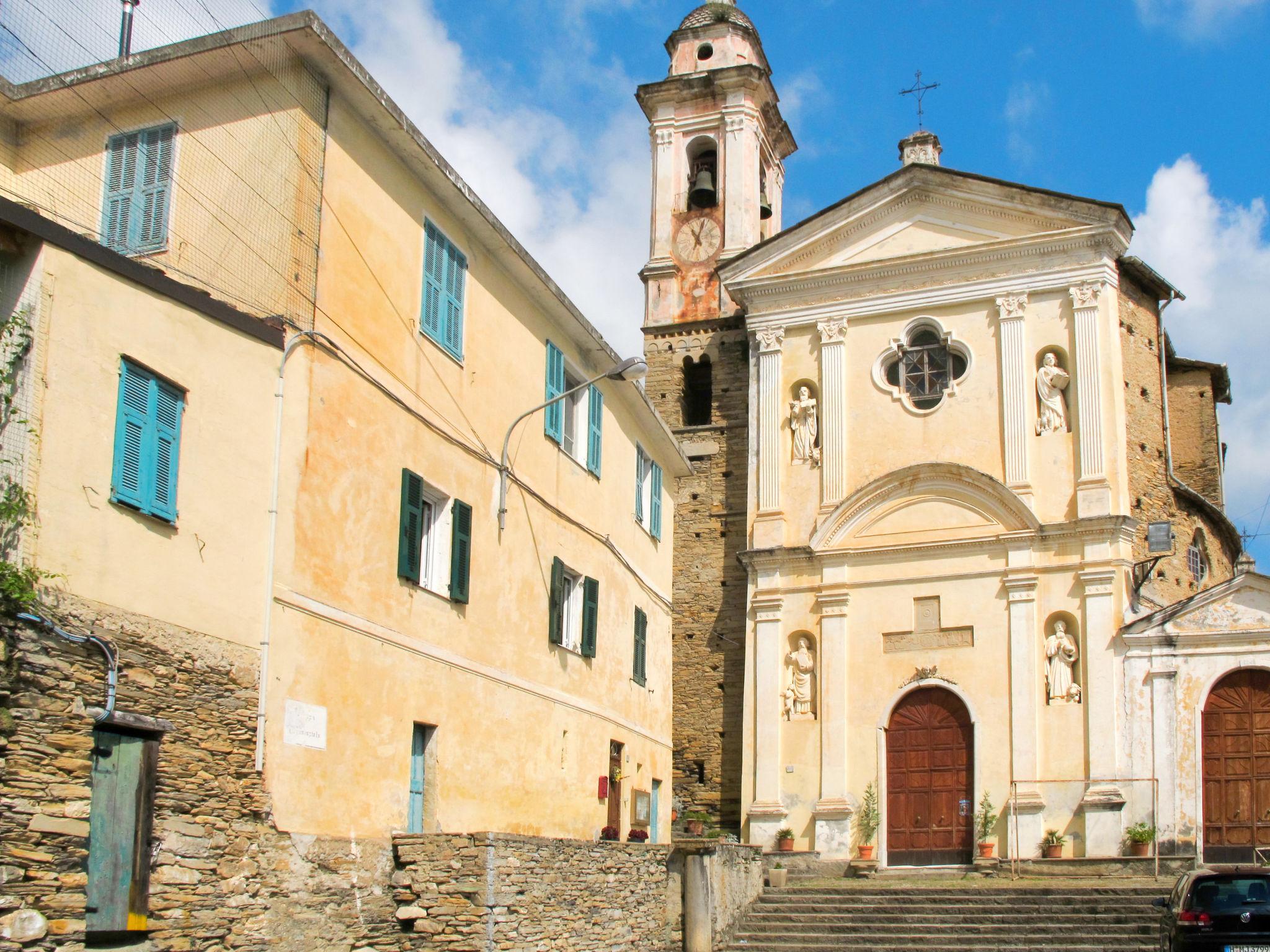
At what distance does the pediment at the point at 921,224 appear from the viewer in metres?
28.4

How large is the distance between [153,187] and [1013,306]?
58.9 feet

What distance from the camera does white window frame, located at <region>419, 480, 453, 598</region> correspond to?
1717cm

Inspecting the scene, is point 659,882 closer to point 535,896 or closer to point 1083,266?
point 535,896

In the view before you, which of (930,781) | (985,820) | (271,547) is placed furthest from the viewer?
(930,781)

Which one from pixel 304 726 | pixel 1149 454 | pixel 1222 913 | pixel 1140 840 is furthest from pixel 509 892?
pixel 1149 454

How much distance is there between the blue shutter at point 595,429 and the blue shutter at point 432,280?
16.3ft

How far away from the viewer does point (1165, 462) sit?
29.4 metres

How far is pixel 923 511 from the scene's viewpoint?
28516 millimetres

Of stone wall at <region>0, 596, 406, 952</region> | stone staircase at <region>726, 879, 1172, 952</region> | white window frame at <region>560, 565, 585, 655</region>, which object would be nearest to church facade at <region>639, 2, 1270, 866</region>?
stone staircase at <region>726, 879, 1172, 952</region>

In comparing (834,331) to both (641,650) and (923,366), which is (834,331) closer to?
(923,366)

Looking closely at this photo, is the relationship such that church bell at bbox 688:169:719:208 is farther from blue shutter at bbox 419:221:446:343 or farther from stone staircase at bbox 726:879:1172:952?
blue shutter at bbox 419:221:446:343

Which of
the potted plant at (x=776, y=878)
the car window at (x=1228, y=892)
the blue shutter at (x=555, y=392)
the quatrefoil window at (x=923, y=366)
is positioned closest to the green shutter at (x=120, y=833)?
the blue shutter at (x=555, y=392)

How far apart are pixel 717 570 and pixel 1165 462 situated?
29.7ft

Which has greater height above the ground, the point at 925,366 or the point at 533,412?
the point at 925,366
